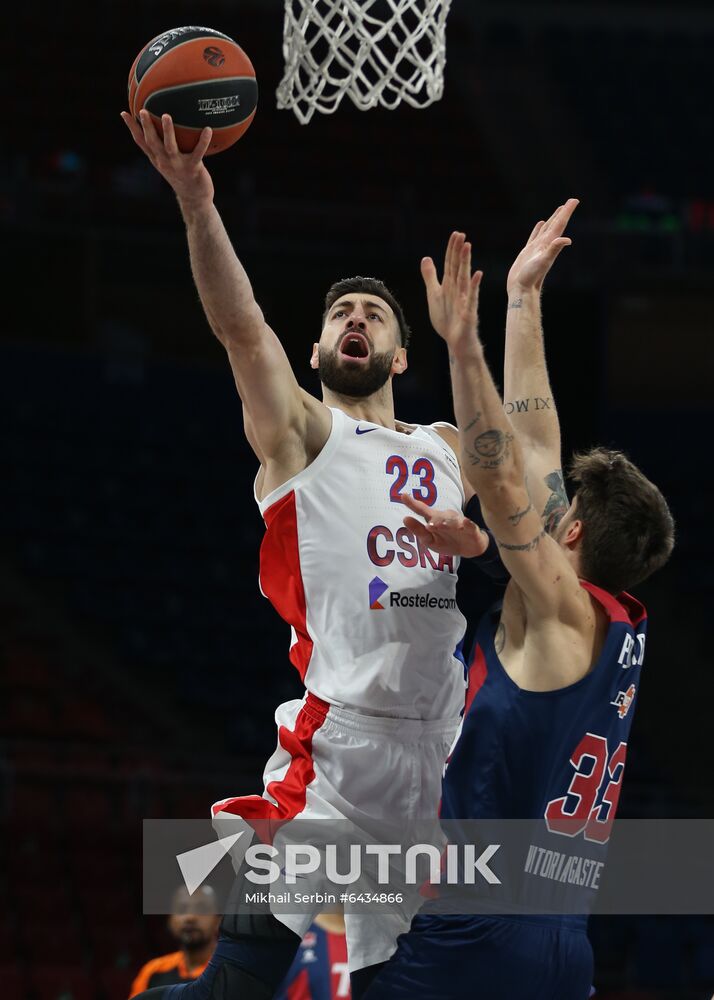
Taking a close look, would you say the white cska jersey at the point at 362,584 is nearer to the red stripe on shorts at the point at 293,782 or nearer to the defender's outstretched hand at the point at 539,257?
the red stripe on shorts at the point at 293,782

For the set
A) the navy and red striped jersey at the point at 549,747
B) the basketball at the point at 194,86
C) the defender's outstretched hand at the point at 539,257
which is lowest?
the navy and red striped jersey at the point at 549,747

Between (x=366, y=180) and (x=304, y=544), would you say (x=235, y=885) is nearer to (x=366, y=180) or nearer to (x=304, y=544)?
(x=304, y=544)

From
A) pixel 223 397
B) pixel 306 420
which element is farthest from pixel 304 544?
pixel 223 397

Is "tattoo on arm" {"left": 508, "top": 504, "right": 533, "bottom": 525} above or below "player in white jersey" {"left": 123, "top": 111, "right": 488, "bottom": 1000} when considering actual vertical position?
above

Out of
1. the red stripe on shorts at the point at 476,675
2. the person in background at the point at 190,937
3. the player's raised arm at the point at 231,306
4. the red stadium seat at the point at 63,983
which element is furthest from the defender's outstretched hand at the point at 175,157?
the red stadium seat at the point at 63,983

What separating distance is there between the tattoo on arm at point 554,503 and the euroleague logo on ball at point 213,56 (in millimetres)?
1484

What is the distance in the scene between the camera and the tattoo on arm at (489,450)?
3.44 m

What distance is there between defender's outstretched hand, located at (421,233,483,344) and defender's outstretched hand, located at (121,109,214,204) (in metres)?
0.75

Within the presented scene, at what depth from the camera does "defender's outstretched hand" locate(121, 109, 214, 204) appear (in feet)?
12.2

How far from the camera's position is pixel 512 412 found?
437 cm

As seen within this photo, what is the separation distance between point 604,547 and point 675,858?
7.57 metres

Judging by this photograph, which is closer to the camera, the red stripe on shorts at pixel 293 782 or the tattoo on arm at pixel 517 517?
the tattoo on arm at pixel 517 517

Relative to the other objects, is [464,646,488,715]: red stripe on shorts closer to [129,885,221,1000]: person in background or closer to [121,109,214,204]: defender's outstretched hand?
[121,109,214,204]: defender's outstretched hand

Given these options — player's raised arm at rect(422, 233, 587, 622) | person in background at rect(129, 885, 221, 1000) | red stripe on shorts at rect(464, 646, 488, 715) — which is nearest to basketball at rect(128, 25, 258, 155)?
player's raised arm at rect(422, 233, 587, 622)
